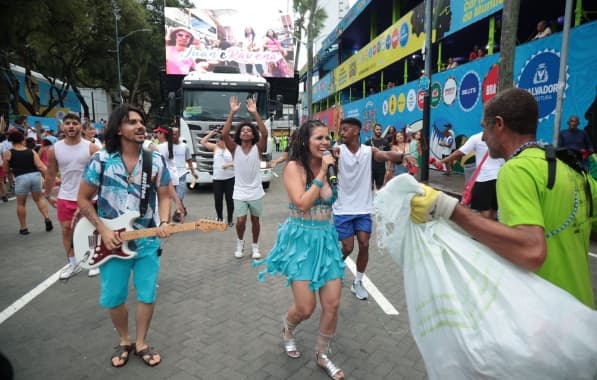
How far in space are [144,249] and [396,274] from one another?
3.17m

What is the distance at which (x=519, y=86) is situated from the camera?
10.4 m

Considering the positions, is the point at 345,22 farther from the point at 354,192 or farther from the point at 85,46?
the point at 354,192

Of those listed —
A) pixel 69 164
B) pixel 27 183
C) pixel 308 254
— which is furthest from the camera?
pixel 27 183

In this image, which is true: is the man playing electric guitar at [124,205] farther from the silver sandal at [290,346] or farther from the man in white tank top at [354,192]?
the man in white tank top at [354,192]

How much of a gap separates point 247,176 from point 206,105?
6.55m

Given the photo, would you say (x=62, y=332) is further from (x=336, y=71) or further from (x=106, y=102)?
(x=106, y=102)

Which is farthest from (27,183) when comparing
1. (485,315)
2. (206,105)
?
(485,315)

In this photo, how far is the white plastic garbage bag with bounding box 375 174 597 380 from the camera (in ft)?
4.42

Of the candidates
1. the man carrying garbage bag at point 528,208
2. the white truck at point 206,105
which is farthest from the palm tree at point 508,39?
the man carrying garbage bag at point 528,208

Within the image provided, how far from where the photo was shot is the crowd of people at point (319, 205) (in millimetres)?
1511

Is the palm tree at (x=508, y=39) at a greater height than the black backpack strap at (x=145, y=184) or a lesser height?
greater

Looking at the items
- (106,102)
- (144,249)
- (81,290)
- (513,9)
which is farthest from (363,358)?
(106,102)

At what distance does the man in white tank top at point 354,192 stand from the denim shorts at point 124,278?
74.9 inches

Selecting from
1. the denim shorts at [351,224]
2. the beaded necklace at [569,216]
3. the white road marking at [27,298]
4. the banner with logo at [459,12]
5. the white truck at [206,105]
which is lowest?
the white road marking at [27,298]
